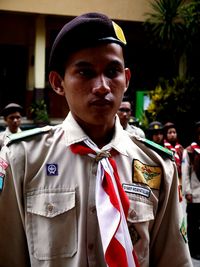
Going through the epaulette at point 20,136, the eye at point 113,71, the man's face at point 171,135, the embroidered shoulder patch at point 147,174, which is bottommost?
the man's face at point 171,135

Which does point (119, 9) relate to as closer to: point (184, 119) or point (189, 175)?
point (184, 119)

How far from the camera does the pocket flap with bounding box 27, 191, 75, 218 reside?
1.59 meters

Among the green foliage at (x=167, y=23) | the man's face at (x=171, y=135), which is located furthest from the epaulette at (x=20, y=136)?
the green foliage at (x=167, y=23)

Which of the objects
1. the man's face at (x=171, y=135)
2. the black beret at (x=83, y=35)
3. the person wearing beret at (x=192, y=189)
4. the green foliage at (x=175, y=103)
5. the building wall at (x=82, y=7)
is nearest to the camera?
the black beret at (x=83, y=35)

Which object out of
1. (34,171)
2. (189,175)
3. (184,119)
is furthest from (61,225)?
(184,119)

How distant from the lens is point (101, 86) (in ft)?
5.20

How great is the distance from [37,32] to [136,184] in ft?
35.8

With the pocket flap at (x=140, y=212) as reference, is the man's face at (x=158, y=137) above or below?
below

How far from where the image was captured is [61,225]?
62.6 inches

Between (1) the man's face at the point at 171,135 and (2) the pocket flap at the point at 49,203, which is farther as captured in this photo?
(1) the man's face at the point at 171,135

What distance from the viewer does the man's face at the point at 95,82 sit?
Answer: 1.60 m

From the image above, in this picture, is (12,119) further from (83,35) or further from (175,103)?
(175,103)

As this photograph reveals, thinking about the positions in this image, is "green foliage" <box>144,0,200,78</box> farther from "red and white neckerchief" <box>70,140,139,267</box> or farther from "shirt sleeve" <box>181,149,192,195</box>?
"red and white neckerchief" <box>70,140,139,267</box>

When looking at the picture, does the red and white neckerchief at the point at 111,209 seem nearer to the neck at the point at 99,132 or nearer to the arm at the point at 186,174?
the neck at the point at 99,132
